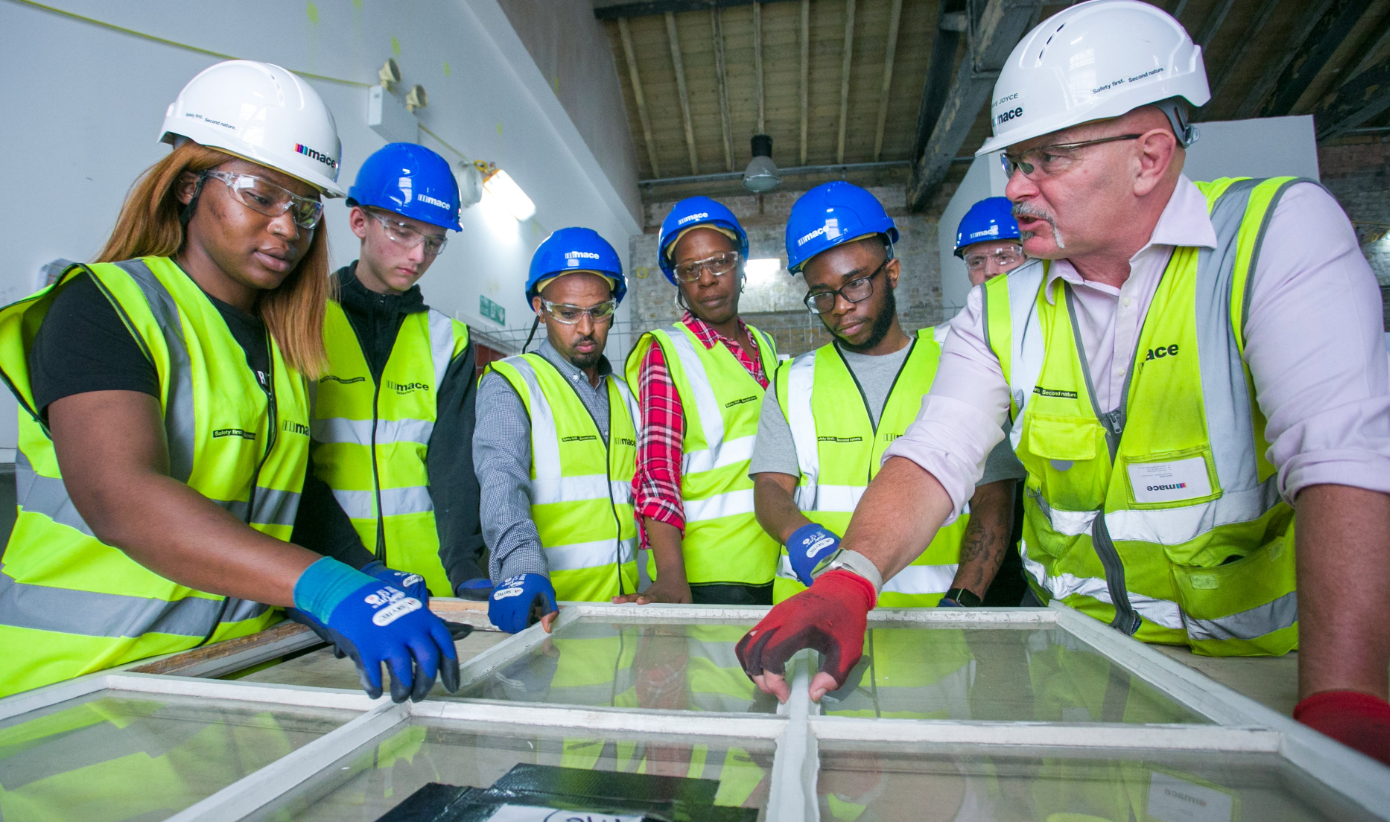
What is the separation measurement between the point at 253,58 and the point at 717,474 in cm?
233

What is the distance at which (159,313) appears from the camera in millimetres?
1142

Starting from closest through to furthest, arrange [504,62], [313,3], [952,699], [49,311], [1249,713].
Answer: [1249,713] < [952,699] < [49,311] < [313,3] < [504,62]

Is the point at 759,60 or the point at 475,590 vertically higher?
the point at 759,60

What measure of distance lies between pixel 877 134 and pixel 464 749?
33.3 ft

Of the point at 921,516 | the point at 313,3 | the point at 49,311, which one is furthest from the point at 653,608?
the point at 313,3

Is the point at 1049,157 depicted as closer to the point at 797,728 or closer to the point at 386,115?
the point at 797,728

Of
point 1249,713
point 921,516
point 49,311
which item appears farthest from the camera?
point 921,516

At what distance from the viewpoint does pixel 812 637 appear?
906mm

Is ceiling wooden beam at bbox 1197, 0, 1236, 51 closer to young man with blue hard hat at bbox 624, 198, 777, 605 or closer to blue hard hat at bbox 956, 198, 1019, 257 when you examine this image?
blue hard hat at bbox 956, 198, 1019, 257

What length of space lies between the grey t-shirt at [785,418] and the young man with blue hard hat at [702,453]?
0.16 m

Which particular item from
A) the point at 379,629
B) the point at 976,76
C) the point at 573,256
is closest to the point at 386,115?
the point at 573,256

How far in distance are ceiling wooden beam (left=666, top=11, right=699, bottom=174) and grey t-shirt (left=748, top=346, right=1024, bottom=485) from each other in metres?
7.27

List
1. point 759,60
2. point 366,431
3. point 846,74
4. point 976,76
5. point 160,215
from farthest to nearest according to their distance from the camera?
point 846,74 → point 759,60 → point 976,76 → point 366,431 → point 160,215

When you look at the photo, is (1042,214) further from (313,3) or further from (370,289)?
(313,3)
